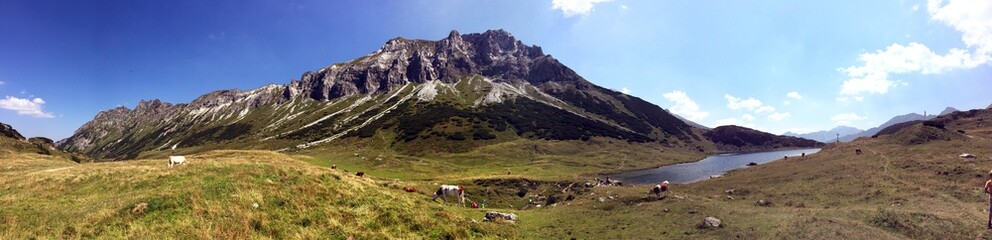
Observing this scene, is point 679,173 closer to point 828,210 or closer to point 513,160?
point 513,160

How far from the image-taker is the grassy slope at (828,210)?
2086 centimetres

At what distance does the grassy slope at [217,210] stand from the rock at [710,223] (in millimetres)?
11527

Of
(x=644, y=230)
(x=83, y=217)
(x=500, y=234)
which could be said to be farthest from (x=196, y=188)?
(x=644, y=230)

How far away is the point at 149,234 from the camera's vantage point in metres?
14.3

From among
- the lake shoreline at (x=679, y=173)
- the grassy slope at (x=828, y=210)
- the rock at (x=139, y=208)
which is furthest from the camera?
the lake shoreline at (x=679, y=173)

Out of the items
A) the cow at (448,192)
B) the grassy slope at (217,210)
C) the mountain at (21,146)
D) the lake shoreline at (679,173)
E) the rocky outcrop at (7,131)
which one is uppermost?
the rocky outcrop at (7,131)

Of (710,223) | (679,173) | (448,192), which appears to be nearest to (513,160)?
(679,173)

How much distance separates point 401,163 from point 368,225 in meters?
70.9

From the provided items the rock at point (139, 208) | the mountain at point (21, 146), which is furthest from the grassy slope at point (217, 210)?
the mountain at point (21, 146)

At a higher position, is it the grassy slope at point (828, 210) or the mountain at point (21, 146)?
the mountain at point (21, 146)

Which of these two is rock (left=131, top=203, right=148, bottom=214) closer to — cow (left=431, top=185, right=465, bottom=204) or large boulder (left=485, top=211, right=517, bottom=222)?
A: large boulder (left=485, top=211, right=517, bottom=222)

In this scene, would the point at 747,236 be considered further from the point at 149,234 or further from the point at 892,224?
the point at 149,234

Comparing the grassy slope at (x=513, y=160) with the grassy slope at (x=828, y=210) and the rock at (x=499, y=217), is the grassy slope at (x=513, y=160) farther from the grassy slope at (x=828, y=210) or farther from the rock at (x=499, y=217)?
the rock at (x=499, y=217)

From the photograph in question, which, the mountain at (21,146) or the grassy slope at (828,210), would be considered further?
the mountain at (21,146)
